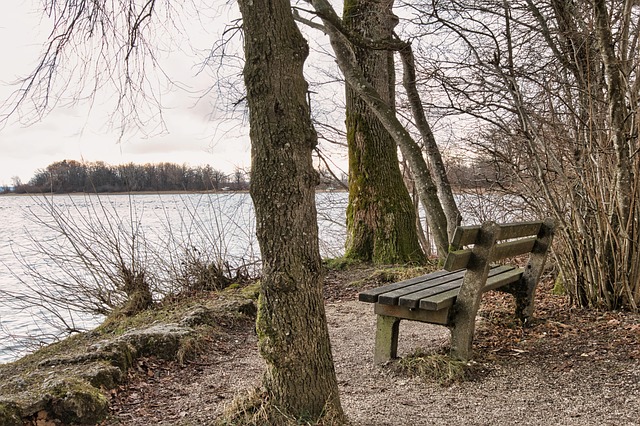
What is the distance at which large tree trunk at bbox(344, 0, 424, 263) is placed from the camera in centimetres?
848

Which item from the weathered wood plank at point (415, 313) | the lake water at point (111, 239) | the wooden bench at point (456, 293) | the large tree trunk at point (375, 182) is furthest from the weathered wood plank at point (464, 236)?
the large tree trunk at point (375, 182)

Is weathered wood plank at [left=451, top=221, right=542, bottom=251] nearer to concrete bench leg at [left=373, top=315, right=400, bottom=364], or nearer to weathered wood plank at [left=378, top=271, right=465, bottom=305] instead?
weathered wood plank at [left=378, top=271, right=465, bottom=305]

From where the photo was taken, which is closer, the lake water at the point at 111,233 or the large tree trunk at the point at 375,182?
the lake water at the point at 111,233

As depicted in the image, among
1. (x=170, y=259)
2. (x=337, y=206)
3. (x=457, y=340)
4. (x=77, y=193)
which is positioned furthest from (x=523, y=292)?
(x=337, y=206)

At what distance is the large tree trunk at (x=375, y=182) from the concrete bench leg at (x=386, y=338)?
4.35 m

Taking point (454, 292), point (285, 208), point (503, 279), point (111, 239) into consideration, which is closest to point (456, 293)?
point (454, 292)

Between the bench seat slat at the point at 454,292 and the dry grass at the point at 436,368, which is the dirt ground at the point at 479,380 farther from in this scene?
the bench seat slat at the point at 454,292

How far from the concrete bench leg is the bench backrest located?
70cm

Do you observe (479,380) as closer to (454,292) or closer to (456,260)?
(454,292)

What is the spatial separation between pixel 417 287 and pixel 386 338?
453mm

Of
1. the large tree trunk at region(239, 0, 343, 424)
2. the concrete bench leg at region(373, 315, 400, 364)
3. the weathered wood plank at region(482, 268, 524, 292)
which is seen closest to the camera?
the large tree trunk at region(239, 0, 343, 424)

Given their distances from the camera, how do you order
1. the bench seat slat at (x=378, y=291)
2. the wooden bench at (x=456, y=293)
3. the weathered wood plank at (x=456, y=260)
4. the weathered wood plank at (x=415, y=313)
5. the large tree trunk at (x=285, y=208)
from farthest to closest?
the bench seat slat at (x=378, y=291) < the weathered wood plank at (x=415, y=313) < the wooden bench at (x=456, y=293) < the weathered wood plank at (x=456, y=260) < the large tree trunk at (x=285, y=208)

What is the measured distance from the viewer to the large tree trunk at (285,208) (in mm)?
2645

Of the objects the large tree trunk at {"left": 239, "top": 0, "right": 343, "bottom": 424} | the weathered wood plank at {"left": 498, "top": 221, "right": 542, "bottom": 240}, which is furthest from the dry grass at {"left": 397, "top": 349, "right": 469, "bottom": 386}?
the large tree trunk at {"left": 239, "top": 0, "right": 343, "bottom": 424}
